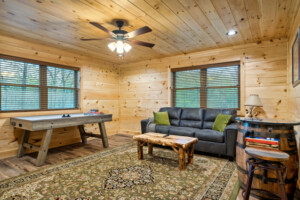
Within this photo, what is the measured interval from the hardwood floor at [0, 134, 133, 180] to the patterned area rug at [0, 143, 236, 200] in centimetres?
28

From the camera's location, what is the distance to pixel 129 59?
210 inches

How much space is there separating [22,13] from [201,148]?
12.1 feet

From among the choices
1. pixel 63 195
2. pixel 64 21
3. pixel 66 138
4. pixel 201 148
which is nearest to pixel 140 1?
pixel 64 21

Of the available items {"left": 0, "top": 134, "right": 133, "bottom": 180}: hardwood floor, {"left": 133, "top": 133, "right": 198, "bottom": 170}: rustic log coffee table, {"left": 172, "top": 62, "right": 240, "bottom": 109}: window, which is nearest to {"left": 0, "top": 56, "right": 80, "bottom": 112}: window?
{"left": 0, "top": 134, "right": 133, "bottom": 180}: hardwood floor

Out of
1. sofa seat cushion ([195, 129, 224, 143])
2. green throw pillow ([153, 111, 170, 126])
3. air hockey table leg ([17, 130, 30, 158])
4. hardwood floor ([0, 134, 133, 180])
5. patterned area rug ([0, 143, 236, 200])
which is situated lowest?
hardwood floor ([0, 134, 133, 180])

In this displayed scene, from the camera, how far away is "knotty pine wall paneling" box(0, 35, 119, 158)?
11.4 ft

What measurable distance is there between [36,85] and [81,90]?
1076 mm

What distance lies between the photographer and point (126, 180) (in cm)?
241

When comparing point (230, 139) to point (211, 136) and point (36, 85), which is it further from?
Result: point (36, 85)

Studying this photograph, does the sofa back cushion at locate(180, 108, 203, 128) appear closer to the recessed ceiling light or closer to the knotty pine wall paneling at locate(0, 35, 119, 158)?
the recessed ceiling light

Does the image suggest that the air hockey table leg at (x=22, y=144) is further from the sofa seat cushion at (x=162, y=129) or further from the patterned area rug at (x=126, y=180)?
the sofa seat cushion at (x=162, y=129)

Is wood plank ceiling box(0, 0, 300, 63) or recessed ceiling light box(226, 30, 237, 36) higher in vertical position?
recessed ceiling light box(226, 30, 237, 36)

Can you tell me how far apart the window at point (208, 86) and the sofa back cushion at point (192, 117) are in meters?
0.34

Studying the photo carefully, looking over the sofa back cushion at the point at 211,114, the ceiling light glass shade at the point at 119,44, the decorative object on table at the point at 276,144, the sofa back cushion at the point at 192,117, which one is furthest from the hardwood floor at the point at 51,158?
the decorative object on table at the point at 276,144
